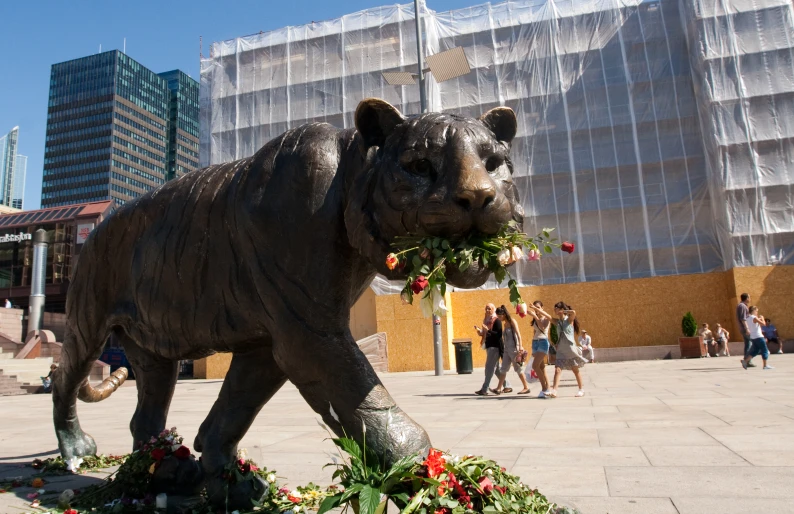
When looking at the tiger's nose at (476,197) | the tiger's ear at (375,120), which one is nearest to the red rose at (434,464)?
the tiger's nose at (476,197)

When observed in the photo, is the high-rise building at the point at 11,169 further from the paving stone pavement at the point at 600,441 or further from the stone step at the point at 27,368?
the paving stone pavement at the point at 600,441

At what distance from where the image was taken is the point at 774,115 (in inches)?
799

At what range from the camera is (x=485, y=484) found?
1.92 meters

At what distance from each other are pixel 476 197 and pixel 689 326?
801 inches

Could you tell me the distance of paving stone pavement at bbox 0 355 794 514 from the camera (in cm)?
314

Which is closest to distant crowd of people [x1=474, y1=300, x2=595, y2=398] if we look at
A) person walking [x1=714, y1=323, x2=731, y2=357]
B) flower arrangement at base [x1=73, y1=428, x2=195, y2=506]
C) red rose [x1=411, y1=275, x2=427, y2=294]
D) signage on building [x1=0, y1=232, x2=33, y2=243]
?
flower arrangement at base [x1=73, y1=428, x2=195, y2=506]

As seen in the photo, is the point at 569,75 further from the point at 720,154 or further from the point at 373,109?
the point at 373,109

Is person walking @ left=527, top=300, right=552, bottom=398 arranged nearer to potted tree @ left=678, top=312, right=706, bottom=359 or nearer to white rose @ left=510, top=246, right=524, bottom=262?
white rose @ left=510, top=246, right=524, bottom=262

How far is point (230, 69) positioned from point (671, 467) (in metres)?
24.2

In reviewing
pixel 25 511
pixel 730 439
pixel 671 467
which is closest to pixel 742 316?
pixel 730 439

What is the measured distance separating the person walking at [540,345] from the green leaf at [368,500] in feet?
25.2

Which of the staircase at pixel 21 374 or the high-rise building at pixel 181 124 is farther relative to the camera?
the high-rise building at pixel 181 124

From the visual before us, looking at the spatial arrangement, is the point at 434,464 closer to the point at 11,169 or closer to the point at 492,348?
the point at 492,348

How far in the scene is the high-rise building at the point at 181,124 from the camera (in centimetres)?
12432
